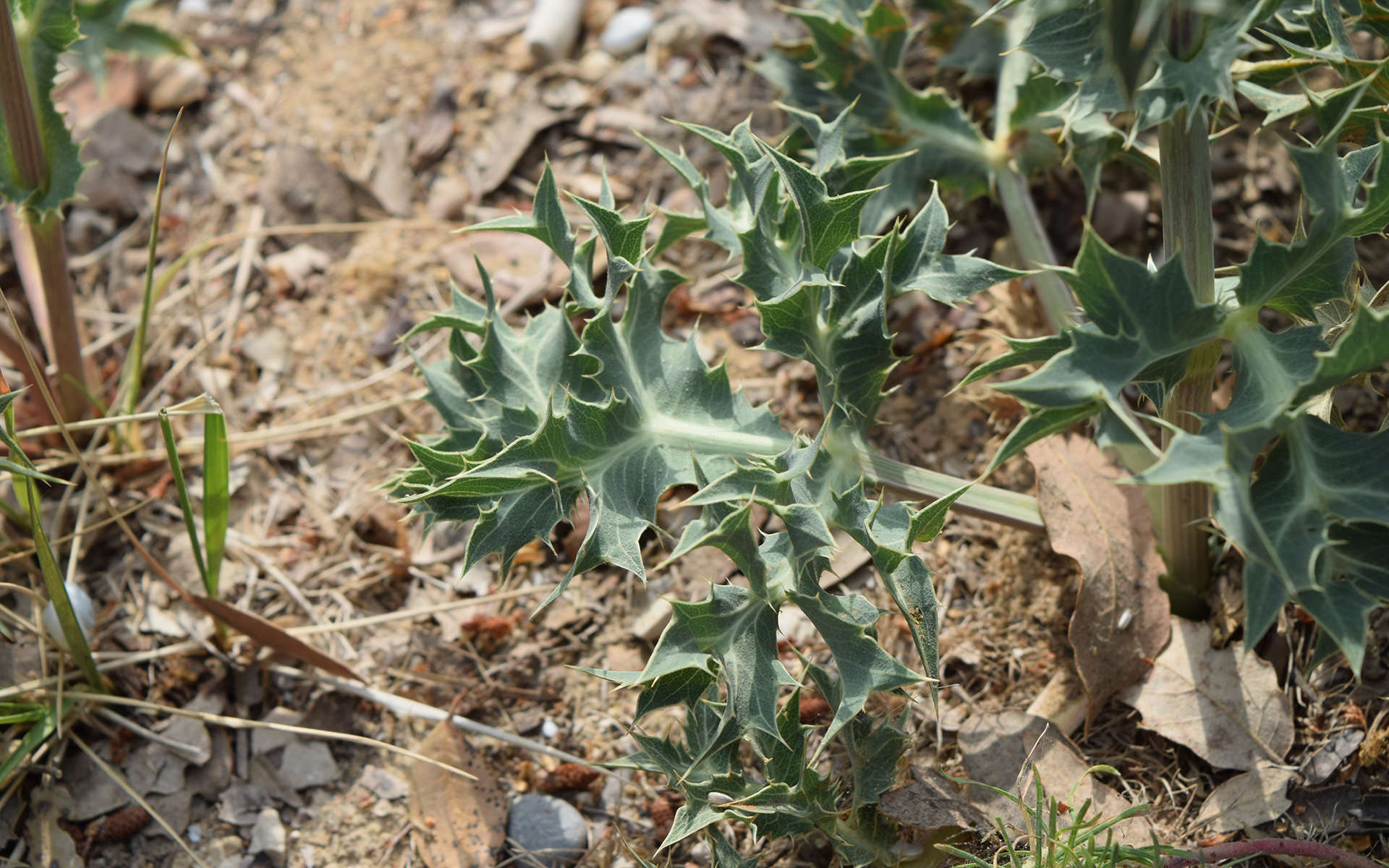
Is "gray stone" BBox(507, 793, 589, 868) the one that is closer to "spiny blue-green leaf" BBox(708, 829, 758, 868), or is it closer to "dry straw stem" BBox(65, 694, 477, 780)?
"dry straw stem" BBox(65, 694, 477, 780)

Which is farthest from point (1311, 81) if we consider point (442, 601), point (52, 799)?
point (52, 799)

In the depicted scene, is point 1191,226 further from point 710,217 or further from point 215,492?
point 215,492

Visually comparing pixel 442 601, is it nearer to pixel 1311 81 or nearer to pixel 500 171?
pixel 500 171

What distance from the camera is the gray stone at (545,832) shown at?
2.02 meters

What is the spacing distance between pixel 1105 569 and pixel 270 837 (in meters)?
1.73

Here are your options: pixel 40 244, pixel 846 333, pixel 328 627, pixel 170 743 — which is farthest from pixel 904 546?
pixel 40 244

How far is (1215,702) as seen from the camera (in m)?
1.92

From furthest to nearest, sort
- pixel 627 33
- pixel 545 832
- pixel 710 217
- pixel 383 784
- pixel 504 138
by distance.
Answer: pixel 627 33 → pixel 504 138 → pixel 383 784 → pixel 545 832 → pixel 710 217

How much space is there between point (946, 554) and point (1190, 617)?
0.49m

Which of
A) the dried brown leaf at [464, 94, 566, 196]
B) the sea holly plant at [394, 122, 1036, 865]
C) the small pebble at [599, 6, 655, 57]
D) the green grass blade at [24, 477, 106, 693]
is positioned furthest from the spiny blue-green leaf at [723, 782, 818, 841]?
the small pebble at [599, 6, 655, 57]

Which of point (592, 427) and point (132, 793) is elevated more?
point (592, 427)

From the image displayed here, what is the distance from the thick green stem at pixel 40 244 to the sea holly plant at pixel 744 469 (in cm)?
86

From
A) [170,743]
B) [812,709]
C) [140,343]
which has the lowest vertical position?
[170,743]

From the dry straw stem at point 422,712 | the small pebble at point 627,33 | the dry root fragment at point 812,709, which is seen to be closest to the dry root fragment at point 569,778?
the dry straw stem at point 422,712
